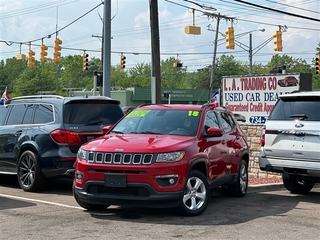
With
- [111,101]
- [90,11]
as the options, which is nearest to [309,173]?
[111,101]

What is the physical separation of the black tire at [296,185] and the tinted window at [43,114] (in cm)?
469

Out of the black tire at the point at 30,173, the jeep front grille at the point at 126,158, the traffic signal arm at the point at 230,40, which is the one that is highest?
the traffic signal arm at the point at 230,40

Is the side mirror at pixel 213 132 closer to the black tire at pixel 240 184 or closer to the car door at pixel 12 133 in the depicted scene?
the black tire at pixel 240 184

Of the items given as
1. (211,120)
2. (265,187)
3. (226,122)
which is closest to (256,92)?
(265,187)

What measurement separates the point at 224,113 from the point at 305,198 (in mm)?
2295

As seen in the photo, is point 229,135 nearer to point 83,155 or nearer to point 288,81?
point 83,155

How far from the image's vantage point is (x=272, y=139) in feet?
34.0

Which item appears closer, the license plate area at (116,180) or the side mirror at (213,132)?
the license plate area at (116,180)

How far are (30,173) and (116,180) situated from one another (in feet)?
11.3

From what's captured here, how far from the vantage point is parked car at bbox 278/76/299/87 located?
15.5 meters

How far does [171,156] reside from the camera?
7977 mm

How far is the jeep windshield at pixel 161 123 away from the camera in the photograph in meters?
8.94

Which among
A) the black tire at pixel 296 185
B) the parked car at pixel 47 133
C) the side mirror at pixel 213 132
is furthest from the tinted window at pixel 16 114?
the black tire at pixel 296 185

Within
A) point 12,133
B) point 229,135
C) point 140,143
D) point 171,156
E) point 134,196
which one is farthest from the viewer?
point 12,133
